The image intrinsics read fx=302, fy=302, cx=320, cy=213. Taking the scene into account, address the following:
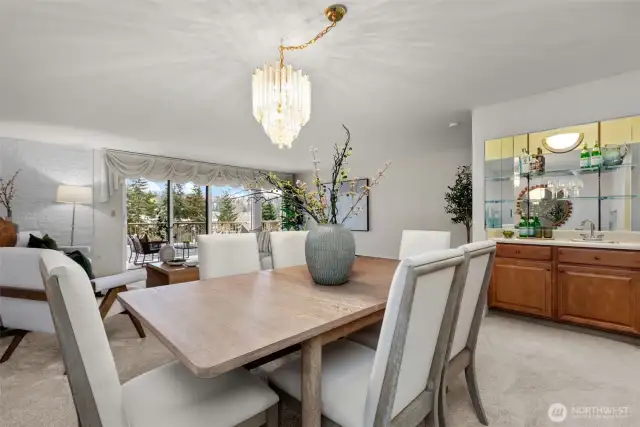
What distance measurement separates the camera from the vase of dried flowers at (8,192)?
426 cm

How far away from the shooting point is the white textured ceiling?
1706 mm

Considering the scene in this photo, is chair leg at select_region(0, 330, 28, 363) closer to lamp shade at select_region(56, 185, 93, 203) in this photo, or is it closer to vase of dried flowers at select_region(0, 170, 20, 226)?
lamp shade at select_region(56, 185, 93, 203)

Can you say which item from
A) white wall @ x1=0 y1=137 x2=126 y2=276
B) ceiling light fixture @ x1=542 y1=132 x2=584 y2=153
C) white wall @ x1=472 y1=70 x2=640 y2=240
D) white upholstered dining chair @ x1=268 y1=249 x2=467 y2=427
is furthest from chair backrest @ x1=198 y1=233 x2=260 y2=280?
white wall @ x1=0 y1=137 x2=126 y2=276

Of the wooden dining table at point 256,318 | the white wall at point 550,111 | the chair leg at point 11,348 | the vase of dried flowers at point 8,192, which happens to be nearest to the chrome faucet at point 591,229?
the white wall at point 550,111

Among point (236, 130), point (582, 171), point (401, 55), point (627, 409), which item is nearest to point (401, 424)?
point (627, 409)

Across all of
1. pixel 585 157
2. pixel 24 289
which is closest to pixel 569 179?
pixel 585 157

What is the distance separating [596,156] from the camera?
2.85 m

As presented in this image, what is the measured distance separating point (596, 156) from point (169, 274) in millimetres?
4443

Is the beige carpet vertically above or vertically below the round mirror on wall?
below

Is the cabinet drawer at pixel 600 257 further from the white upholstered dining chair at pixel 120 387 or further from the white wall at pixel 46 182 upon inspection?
the white wall at pixel 46 182

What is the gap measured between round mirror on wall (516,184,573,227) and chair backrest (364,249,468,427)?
2.70 m

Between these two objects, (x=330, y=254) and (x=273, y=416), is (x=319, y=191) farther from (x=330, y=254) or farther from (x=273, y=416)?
(x=273, y=416)

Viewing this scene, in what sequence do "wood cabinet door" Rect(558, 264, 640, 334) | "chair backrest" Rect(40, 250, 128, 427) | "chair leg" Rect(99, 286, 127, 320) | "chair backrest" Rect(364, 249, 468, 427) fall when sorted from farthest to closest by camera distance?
1. "chair leg" Rect(99, 286, 127, 320)
2. "wood cabinet door" Rect(558, 264, 640, 334)
3. "chair backrest" Rect(364, 249, 468, 427)
4. "chair backrest" Rect(40, 250, 128, 427)

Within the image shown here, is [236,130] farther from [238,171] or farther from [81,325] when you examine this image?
[81,325]
